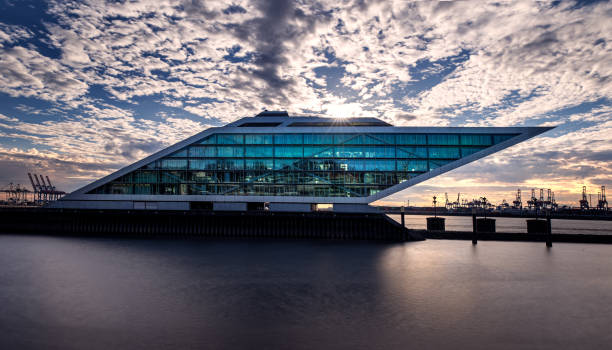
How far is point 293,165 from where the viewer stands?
5384 cm

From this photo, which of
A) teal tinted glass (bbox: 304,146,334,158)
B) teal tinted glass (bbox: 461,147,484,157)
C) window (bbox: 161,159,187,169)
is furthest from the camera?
window (bbox: 161,159,187,169)

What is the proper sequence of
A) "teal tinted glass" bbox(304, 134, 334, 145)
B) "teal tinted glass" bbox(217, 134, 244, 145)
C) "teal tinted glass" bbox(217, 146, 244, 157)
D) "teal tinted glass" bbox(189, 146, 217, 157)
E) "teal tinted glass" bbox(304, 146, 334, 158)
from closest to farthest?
"teal tinted glass" bbox(304, 146, 334, 158) → "teal tinted glass" bbox(304, 134, 334, 145) → "teal tinted glass" bbox(217, 146, 244, 157) → "teal tinted glass" bbox(217, 134, 244, 145) → "teal tinted glass" bbox(189, 146, 217, 157)

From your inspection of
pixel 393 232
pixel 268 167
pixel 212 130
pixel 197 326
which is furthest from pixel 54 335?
pixel 212 130

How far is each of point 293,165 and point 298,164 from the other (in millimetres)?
900

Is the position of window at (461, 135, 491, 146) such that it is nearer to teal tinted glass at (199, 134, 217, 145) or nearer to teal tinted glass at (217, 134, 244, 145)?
teal tinted glass at (217, 134, 244, 145)

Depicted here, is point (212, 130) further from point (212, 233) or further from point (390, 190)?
point (390, 190)

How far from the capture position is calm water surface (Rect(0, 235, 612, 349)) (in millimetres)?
13586

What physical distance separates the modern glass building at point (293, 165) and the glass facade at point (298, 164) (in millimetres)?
170

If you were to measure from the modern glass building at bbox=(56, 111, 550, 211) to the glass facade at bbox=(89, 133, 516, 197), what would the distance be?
170 mm

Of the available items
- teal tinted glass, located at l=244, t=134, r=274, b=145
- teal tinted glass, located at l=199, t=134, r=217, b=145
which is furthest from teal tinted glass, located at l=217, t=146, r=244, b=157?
teal tinted glass, located at l=244, t=134, r=274, b=145

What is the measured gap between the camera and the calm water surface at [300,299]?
13586mm

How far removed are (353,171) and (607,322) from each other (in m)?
38.6

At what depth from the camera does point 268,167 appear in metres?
54.2

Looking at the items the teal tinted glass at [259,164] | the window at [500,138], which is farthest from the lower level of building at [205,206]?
the window at [500,138]
